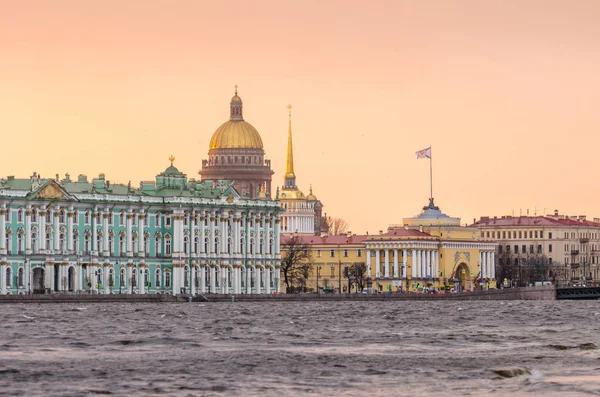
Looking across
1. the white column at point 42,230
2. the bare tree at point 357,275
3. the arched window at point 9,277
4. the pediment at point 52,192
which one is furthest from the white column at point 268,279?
the arched window at point 9,277

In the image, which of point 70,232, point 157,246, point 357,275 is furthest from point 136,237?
point 357,275

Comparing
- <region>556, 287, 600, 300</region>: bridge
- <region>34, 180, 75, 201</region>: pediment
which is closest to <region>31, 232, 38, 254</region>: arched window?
<region>34, 180, 75, 201</region>: pediment

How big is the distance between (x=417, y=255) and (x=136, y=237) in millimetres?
38318

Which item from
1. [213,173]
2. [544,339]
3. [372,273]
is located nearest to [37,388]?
[544,339]

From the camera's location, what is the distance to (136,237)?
136 m

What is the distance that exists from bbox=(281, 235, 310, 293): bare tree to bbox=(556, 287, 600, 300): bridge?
22.3 m

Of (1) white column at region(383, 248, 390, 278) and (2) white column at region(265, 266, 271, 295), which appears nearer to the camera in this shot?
(2) white column at region(265, 266, 271, 295)

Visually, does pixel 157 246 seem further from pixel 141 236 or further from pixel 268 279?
pixel 268 279

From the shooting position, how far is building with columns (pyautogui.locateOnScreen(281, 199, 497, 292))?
16800 cm

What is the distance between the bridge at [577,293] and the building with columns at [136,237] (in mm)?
20270

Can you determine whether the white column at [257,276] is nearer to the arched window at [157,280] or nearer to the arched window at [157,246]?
the arched window at [157,246]

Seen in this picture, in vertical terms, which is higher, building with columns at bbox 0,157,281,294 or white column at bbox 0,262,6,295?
building with columns at bbox 0,157,281,294

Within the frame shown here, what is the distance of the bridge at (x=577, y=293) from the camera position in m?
143

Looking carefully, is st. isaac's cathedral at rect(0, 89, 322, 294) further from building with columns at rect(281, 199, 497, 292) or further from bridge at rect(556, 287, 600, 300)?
building with columns at rect(281, 199, 497, 292)
